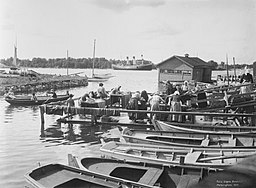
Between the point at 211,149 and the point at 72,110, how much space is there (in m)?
7.23

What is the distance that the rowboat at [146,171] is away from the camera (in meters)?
5.31

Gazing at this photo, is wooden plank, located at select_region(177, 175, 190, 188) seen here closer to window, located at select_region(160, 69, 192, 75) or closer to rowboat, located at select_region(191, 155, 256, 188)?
rowboat, located at select_region(191, 155, 256, 188)

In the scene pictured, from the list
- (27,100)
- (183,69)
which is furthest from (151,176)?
(183,69)

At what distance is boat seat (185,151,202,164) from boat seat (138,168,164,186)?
658 mm

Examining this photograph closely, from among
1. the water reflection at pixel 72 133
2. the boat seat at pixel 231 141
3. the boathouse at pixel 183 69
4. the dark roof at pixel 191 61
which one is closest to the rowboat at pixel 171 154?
the boat seat at pixel 231 141

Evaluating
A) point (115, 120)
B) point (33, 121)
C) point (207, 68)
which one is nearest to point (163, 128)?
point (115, 120)

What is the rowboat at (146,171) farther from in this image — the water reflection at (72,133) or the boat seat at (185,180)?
the water reflection at (72,133)

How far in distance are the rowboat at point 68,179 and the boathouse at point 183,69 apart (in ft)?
68.6

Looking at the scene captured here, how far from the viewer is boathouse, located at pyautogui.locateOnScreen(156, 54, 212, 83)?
1024 inches

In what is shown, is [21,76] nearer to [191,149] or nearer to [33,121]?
[33,121]

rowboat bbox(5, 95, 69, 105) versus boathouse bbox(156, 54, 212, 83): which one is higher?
boathouse bbox(156, 54, 212, 83)

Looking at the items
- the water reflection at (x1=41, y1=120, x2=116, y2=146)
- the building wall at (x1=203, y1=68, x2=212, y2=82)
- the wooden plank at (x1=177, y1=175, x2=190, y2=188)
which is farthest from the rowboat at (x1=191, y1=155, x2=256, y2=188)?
the building wall at (x1=203, y1=68, x2=212, y2=82)

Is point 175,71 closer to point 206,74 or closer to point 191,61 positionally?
point 191,61

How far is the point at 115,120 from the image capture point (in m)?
13.6
